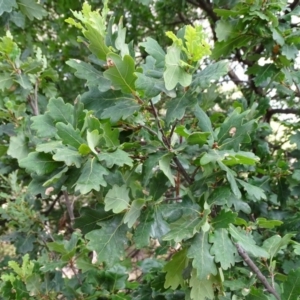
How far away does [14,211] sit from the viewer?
2090mm

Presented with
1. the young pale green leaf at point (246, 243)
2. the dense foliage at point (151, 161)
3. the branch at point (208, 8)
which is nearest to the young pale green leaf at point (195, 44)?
the dense foliage at point (151, 161)

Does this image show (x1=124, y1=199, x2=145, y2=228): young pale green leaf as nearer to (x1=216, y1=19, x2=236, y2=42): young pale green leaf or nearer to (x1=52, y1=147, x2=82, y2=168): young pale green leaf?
A: (x1=52, y1=147, x2=82, y2=168): young pale green leaf

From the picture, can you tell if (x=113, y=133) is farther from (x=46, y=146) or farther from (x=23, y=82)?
(x=23, y=82)

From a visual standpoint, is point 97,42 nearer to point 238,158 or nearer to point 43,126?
point 43,126

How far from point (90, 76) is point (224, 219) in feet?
1.71

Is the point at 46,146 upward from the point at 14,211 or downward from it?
Answer: upward

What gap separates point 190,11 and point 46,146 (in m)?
2.98

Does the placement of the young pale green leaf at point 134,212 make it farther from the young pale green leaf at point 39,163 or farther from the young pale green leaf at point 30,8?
the young pale green leaf at point 30,8

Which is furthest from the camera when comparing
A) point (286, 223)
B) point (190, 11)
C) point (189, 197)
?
point (190, 11)

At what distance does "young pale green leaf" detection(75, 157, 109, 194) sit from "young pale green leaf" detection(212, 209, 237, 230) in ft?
1.09

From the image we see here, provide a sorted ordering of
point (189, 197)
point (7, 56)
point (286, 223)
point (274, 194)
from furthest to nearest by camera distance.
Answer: point (274, 194), point (286, 223), point (7, 56), point (189, 197)

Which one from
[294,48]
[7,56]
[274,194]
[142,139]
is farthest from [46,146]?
[274,194]

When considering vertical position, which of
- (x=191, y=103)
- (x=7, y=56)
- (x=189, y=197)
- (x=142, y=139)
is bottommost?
(x=189, y=197)

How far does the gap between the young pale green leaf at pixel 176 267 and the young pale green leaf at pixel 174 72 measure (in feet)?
1.61
